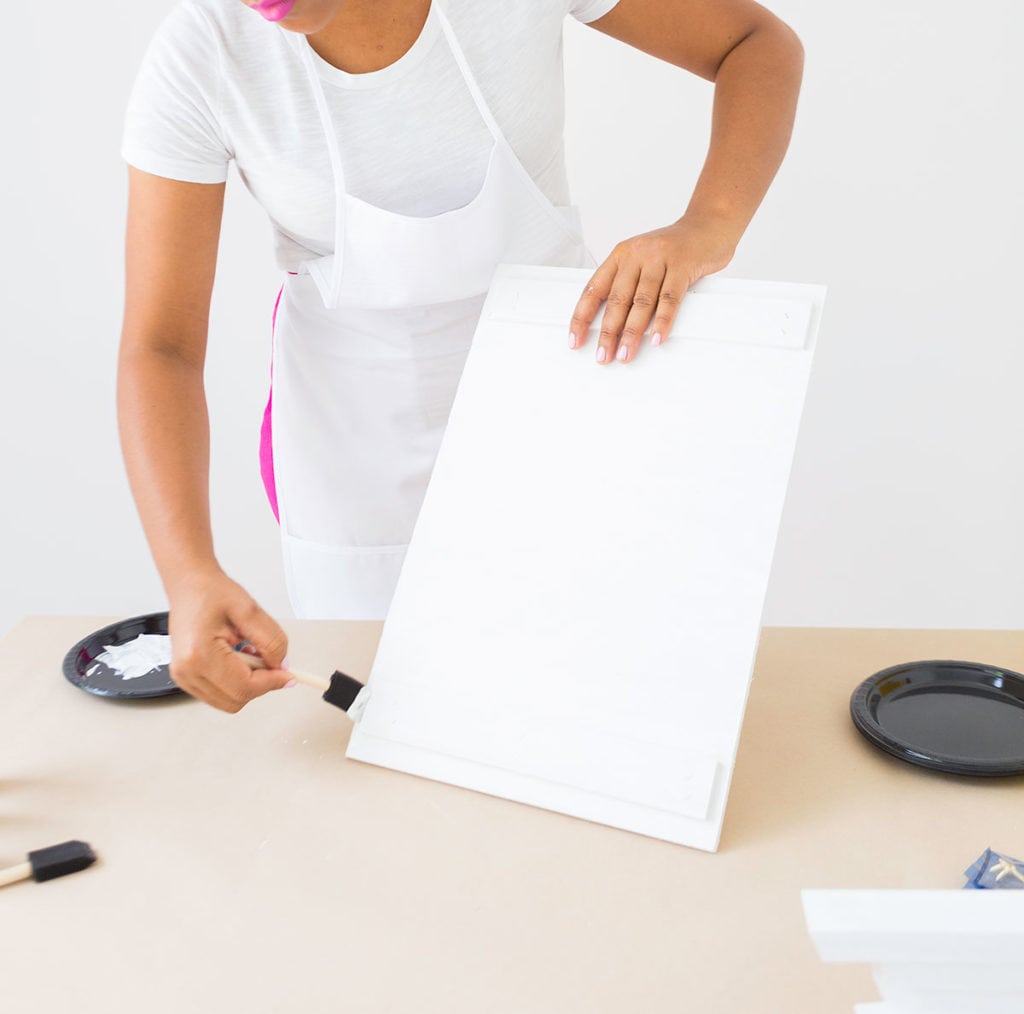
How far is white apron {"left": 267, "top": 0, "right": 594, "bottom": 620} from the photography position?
142cm

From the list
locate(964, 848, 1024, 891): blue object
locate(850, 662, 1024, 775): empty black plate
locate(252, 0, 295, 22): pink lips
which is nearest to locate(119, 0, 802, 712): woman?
locate(252, 0, 295, 22): pink lips

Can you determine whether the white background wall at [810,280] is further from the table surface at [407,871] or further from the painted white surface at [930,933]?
the painted white surface at [930,933]

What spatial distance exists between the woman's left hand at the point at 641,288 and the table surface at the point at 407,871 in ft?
1.20

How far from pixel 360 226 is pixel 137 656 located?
0.52 m

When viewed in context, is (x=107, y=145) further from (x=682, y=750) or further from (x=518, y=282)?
(x=682, y=750)

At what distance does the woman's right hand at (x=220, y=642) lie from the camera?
3.32 feet

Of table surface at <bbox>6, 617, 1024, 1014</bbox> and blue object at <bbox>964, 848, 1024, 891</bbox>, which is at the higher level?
blue object at <bbox>964, 848, 1024, 891</bbox>

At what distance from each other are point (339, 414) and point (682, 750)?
0.72m

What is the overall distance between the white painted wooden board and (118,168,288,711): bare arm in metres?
0.14

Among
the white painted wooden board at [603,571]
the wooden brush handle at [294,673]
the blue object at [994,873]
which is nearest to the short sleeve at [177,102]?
the white painted wooden board at [603,571]

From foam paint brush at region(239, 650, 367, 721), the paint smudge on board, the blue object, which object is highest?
the blue object

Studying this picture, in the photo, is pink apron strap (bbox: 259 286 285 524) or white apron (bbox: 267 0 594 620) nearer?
white apron (bbox: 267 0 594 620)

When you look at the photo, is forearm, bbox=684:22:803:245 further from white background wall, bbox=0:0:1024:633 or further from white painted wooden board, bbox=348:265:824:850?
white background wall, bbox=0:0:1024:633

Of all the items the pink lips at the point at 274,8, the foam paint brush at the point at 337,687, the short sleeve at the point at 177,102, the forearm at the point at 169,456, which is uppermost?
the pink lips at the point at 274,8
